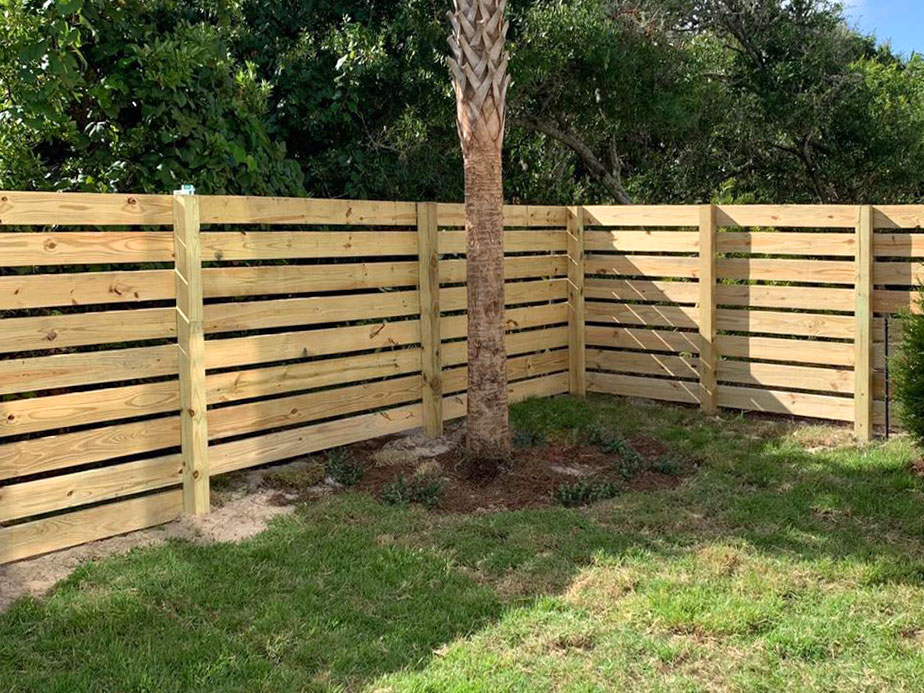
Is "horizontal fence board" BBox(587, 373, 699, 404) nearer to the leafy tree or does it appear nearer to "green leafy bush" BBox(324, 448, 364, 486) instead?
"green leafy bush" BBox(324, 448, 364, 486)

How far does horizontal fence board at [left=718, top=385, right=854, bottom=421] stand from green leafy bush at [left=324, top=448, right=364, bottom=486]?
3.53 m

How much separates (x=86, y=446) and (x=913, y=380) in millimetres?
5143

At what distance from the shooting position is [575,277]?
30.3 ft

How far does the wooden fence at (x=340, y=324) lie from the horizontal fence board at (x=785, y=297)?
2cm

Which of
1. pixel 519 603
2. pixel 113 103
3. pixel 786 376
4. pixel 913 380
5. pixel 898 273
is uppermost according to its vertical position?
pixel 113 103

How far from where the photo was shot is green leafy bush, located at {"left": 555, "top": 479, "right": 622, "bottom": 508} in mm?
6019

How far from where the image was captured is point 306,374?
6.60 meters

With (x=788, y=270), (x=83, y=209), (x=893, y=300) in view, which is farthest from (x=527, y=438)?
(x=83, y=209)

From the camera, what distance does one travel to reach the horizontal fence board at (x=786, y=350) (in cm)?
770

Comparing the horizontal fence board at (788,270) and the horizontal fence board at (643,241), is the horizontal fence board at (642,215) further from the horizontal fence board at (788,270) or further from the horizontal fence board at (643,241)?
the horizontal fence board at (788,270)

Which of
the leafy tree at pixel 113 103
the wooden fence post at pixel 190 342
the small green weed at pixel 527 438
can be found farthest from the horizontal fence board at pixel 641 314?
the wooden fence post at pixel 190 342

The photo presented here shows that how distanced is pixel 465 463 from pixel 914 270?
3.77 meters

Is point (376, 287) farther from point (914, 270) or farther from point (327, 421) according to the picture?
point (914, 270)

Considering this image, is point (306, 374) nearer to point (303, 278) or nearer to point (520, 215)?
point (303, 278)
